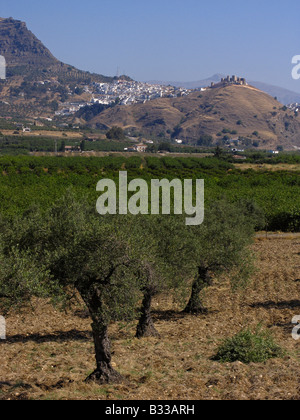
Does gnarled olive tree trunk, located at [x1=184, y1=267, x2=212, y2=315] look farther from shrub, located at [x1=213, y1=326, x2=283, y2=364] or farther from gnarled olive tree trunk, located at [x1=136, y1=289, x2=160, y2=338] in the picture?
shrub, located at [x1=213, y1=326, x2=283, y2=364]

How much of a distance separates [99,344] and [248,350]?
16.5ft

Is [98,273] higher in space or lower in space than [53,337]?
higher

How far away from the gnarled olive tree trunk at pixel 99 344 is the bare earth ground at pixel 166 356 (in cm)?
43

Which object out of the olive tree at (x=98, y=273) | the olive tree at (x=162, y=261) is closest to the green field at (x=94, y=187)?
the olive tree at (x=162, y=261)

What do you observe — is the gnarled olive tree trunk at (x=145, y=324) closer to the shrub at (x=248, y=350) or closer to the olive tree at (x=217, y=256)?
the olive tree at (x=217, y=256)

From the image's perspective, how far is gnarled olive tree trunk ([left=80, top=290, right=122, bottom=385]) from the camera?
14.0 metres

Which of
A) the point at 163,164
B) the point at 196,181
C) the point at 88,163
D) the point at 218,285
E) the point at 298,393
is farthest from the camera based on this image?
the point at 163,164

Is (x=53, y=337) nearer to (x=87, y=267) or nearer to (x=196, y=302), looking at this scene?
(x=196, y=302)

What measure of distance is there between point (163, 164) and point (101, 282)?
106m

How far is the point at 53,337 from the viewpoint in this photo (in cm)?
2008

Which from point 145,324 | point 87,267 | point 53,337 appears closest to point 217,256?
point 145,324

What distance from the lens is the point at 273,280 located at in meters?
30.3

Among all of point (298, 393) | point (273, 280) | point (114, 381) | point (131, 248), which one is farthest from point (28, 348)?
point (273, 280)

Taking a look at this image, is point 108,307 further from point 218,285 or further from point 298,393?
point 218,285
